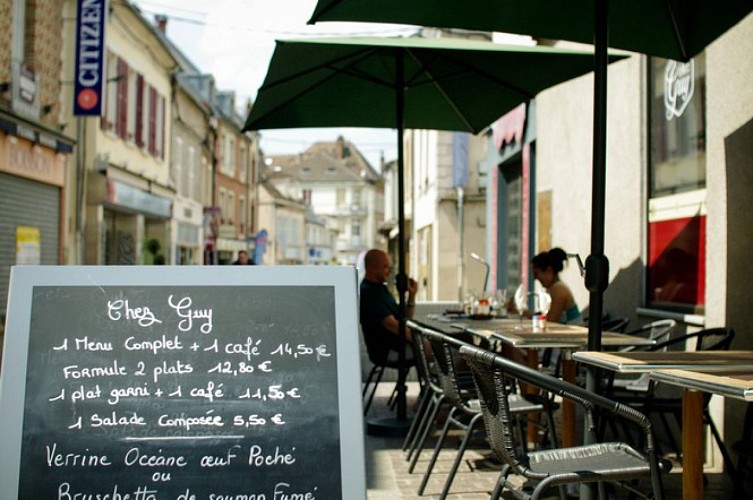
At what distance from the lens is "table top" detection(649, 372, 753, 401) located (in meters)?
2.77

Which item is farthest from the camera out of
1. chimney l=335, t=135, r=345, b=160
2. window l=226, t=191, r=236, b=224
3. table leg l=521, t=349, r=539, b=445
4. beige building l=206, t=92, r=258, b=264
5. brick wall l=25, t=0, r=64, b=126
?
chimney l=335, t=135, r=345, b=160

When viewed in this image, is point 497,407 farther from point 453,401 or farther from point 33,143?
point 33,143

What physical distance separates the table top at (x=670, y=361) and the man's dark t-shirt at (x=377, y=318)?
350cm

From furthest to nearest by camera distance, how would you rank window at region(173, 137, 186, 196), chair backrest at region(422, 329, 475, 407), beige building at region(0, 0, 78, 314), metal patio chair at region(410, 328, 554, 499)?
window at region(173, 137, 186, 196) < beige building at region(0, 0, 78, 314) < chair backrest at region(422, 329, 475, 407) < metal patio chair at region(410, 328, 554, 499)

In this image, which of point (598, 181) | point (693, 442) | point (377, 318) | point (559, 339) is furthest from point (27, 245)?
point (693, 442)

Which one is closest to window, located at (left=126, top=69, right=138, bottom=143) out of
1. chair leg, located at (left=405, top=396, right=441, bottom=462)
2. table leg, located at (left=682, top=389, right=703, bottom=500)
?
chair leg, located at (left=405, top=396, right=441, bottom=462)

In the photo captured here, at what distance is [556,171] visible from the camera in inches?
419

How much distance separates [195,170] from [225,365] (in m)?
30.7

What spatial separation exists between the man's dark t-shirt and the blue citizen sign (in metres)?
10.7

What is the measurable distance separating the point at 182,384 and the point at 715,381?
5.46 ft

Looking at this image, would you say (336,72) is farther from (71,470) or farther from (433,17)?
(71,470)

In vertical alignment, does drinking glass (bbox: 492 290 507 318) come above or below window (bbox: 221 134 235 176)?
below

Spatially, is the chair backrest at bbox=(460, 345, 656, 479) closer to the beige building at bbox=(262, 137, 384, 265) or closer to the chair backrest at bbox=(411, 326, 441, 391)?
the chair backrest at bbox=(411, 326, 441, 391)

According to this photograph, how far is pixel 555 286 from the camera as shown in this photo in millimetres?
7098
